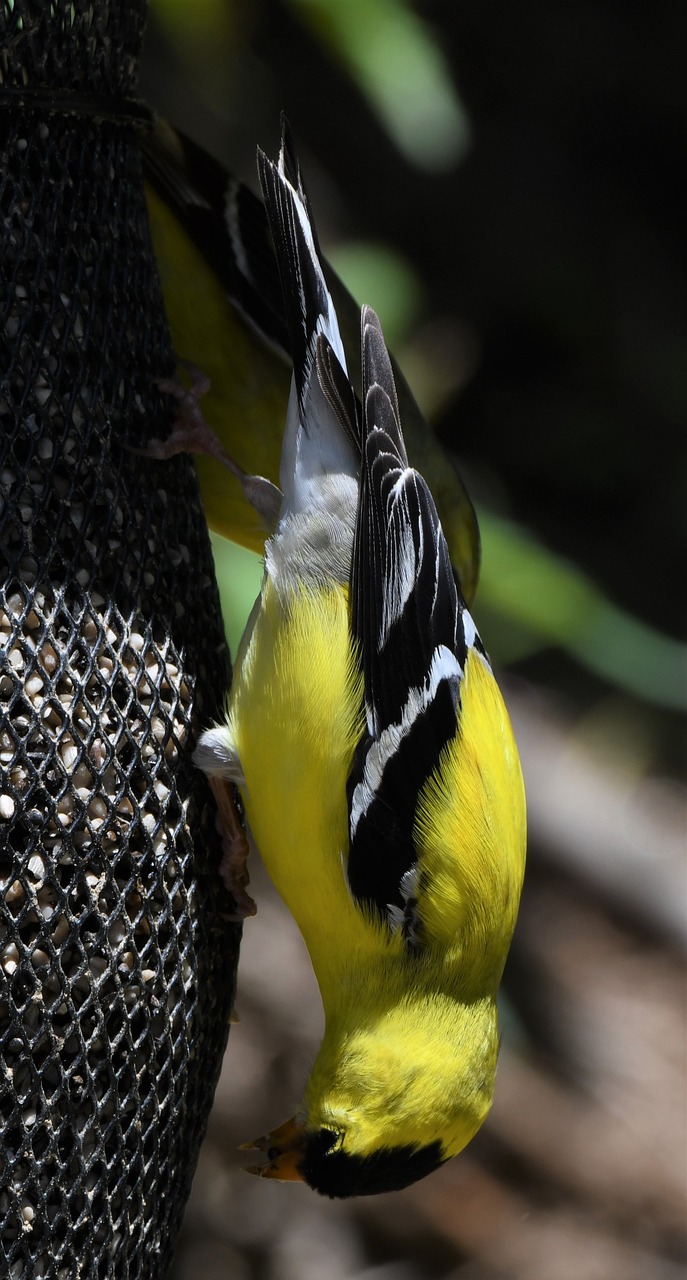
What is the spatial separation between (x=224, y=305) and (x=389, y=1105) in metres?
1.55

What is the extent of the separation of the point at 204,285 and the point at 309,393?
36cm

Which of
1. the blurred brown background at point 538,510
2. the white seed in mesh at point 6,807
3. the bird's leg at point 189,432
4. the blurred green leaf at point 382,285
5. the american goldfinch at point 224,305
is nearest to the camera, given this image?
the white seed in mesh at point 6,807

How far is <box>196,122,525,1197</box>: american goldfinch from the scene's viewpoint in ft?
7.17

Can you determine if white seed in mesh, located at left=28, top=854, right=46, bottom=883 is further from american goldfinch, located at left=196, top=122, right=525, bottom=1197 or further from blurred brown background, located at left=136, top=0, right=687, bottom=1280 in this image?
blurred brown background, located at left=136, top=0, right=687, bottom=1280

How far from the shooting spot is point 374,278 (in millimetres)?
→ 3764

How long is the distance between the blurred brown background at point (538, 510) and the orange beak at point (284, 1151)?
1.92 metres

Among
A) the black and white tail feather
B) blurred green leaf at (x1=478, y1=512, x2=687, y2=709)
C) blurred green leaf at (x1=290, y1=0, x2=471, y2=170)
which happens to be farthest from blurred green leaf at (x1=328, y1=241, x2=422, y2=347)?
the black and white tail feather

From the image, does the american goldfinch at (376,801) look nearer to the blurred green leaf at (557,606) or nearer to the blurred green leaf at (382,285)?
the blurred green leaf at (382,285)

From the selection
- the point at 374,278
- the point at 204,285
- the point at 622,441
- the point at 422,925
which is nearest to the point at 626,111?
the point at 622,441

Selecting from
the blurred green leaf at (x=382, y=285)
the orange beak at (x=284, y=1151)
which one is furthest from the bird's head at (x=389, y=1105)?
the blurred green leaf at (x=382, y=285)

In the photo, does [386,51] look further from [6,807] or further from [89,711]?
[6,807]

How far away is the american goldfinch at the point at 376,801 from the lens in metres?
2.19

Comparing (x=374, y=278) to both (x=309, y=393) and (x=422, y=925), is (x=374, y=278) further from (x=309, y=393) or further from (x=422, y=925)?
(x=422, y=925)

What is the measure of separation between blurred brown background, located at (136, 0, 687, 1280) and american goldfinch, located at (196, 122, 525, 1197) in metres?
1.42
